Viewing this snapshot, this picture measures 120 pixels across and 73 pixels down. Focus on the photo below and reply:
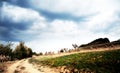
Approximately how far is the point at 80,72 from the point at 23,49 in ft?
268

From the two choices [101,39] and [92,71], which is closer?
[92,71]

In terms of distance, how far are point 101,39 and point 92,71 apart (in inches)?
1533

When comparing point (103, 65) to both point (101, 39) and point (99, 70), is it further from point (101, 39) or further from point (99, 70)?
point (101, 39)

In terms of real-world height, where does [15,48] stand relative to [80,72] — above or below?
above

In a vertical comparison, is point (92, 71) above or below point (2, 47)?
below

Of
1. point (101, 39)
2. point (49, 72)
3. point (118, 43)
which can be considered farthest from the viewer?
point (101, 39)

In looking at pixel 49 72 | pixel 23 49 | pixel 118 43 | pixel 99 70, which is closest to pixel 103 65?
pixel 99 70

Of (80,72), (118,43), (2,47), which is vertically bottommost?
(80,72)

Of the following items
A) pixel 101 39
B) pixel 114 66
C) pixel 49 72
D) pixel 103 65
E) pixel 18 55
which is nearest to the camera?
pixel 114 66

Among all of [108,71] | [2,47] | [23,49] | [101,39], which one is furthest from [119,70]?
[23,49]

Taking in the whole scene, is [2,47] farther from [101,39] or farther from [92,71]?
[92,71]

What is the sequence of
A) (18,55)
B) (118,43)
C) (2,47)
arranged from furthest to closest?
(18,55), (2,47), (118,43)

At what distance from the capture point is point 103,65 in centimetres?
1762

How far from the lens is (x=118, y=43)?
2723 centimetres
